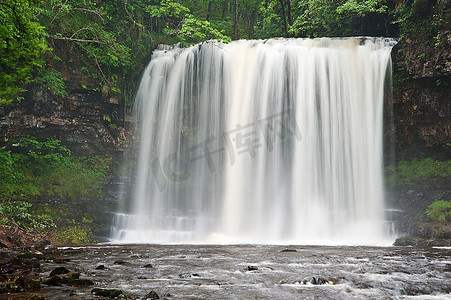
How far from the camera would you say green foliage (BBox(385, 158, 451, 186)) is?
1664 cm

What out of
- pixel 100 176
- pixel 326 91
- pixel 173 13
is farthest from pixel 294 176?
pixel 173 13

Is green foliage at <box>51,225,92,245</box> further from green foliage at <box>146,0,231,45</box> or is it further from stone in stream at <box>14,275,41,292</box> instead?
green foliage at <box>146,0,231,45</box>

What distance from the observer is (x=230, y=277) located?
642cm

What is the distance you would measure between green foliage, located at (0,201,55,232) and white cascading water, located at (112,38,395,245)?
307cm

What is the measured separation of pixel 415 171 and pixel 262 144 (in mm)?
6749

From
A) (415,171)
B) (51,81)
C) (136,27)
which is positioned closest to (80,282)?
(51,81)

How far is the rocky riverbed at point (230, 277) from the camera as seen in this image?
5.07 meters

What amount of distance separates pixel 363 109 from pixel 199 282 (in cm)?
1304

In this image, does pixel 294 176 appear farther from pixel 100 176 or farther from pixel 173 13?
pixel 173 13

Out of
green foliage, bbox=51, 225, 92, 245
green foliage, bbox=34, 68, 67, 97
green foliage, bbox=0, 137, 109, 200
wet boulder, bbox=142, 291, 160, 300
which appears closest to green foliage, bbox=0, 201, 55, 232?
green foliage, bbox=51, 225, 92, 245

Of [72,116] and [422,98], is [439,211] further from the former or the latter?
[72,116]

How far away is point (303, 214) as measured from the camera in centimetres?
1583

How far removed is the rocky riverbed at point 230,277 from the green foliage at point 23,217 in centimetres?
437

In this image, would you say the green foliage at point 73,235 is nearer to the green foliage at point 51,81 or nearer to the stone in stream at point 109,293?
the green foliage at point 51,81
